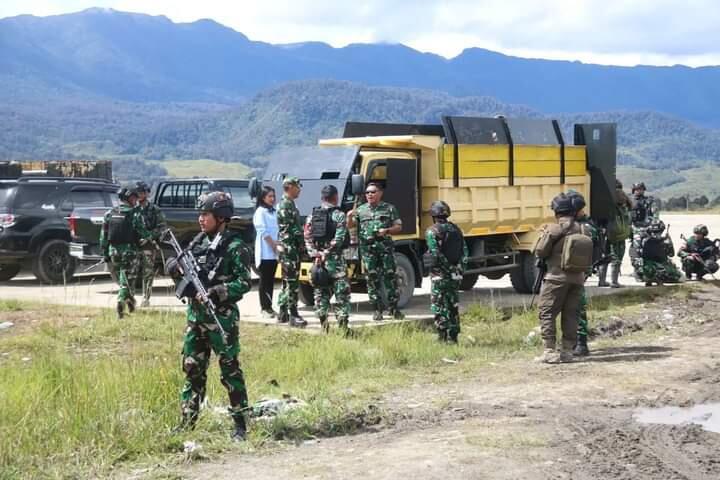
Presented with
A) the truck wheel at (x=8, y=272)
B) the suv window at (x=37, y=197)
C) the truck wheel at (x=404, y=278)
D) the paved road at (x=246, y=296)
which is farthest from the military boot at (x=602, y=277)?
the truck wheel at (x=8, y=272)

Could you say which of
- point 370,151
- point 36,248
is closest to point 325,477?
point 370,151

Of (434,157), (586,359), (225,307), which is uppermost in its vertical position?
(434,157)

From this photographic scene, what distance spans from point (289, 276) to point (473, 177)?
3.86 meters

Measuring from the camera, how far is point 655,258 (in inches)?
627

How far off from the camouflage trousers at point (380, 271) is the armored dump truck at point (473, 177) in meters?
0.78

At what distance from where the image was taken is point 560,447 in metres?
6.47

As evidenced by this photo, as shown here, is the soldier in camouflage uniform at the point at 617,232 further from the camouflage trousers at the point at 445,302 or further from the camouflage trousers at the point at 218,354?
the camouflage trousers at the point at 218,354

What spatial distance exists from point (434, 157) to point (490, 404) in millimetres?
6116

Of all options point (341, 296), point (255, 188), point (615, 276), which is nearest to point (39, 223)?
point (255, 188)

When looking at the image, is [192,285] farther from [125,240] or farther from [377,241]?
[125,240]

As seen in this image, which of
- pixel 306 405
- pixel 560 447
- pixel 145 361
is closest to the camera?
pixel 560 447

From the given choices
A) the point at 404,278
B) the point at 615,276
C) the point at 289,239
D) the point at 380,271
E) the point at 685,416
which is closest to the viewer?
the point at 685,416

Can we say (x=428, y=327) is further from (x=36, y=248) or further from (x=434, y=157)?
(x=36, y=248)

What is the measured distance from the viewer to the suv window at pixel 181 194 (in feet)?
55.3
